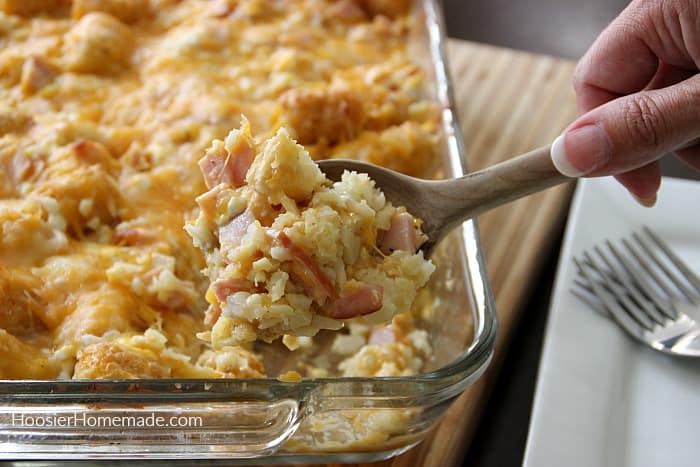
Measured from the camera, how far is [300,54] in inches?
76.5

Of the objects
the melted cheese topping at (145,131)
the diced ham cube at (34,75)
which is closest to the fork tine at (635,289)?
the melted cheese topping at (145,131)

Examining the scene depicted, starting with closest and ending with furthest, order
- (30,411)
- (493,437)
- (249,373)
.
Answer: (30,411)
(249,373)
(493,437)

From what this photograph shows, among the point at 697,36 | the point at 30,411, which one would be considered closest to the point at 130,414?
the point at 30,411

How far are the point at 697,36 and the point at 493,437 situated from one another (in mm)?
862

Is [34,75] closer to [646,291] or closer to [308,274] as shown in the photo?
[308,274]

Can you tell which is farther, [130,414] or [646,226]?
[646,226]

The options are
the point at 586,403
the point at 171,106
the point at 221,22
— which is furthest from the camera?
the point at 221,22

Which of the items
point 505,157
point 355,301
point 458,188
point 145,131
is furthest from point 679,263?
point 145,131

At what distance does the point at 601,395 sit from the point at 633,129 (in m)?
0.58

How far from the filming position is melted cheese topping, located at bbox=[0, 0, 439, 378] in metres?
1.33

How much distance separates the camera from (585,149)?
3.97 feet

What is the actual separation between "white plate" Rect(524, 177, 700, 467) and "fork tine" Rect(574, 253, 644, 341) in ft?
0.07

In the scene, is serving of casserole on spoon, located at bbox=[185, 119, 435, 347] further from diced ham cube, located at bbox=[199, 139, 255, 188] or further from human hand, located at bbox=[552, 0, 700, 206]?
human hand, located at bbox=[552, 0, 700, 206]

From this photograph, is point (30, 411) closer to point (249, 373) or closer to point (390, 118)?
point (249, 373)
